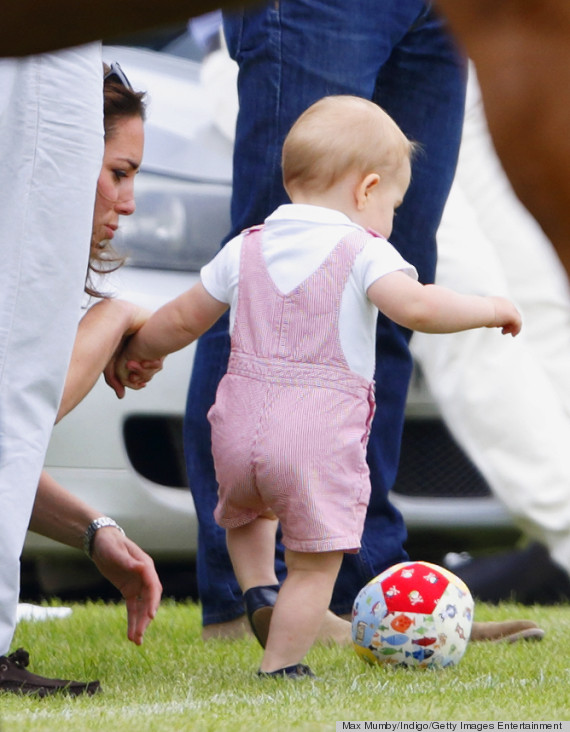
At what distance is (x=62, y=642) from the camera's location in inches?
108

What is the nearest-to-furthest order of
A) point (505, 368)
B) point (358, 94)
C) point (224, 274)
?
point (224, 274)
point (358, 94)
point (505, 368)

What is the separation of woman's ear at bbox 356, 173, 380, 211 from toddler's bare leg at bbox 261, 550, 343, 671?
0.69 metres

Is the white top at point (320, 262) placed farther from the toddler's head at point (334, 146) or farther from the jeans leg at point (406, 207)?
the jeans leg at point (406, 207)

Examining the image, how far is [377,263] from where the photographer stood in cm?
217

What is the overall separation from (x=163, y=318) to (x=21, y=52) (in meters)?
1.44

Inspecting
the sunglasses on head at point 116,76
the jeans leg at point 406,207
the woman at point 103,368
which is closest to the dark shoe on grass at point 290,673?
the woman at point 103,368

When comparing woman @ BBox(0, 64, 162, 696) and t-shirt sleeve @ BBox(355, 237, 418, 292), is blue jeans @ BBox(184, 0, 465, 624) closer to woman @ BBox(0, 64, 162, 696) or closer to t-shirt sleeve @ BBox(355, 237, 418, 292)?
woman @ BBox(0, 64, 162, 696)

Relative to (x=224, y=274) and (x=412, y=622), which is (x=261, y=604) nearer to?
(x=412, y=622)

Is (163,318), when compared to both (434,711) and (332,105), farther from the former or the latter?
(434,711)

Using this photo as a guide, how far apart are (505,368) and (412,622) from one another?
76.6 inches

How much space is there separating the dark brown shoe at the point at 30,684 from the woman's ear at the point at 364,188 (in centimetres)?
103

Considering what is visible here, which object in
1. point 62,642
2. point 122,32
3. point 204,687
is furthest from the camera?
point 62,642

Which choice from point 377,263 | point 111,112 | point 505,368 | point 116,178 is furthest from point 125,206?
point 505,368

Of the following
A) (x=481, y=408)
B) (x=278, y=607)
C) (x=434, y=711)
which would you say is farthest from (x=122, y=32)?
(x=481, y=408)
